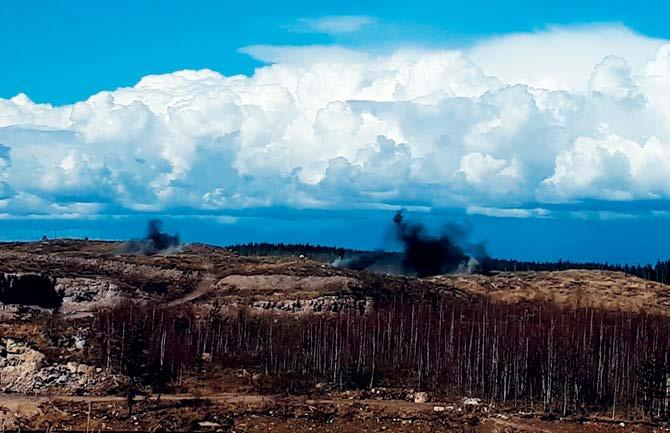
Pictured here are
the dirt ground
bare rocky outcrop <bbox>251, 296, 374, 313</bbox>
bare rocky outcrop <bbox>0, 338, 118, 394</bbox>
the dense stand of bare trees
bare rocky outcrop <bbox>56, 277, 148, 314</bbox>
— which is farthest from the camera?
bare rocky outcrop <bbox>56, 277, 148, 314</bbox>

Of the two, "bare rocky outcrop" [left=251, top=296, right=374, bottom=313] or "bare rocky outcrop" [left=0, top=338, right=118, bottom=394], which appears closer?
"bare rocky outcrop" [left=0, top=338, right=118, bottom=394]

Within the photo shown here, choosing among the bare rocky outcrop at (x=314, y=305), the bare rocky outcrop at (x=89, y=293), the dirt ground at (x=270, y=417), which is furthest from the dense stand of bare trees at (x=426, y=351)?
the bare rocky outcrop at (x=89, y=293)

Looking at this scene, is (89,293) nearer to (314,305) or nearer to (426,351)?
(314,305)

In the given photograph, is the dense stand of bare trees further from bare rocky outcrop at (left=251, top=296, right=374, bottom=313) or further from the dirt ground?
the dirt ground

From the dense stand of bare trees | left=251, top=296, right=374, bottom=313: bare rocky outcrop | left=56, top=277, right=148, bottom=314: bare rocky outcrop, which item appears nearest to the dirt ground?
the dense stand of bare trees

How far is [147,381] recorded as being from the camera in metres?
97.1

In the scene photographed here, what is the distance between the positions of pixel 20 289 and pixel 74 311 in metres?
13.6

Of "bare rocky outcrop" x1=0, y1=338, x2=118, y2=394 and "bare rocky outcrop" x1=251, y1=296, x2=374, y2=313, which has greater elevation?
"bare rocky outcrop" x1=251, y1=296, x2=374, y2=313

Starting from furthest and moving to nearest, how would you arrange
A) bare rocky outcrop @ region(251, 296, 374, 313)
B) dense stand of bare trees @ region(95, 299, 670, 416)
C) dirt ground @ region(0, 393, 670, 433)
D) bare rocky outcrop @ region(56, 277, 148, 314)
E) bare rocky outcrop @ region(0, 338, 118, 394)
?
bare rocky outcrop @ region(56, 277, 148, 314)
bare rocky outcrop @ region(251, 296, 374, 313)
dense stand of bare trees @ region(95, 299, 670, 416)
bare rocky outcrop @ region(0, 338, 118, 394)
dirt ground @ region(0, 393, 670, 433)

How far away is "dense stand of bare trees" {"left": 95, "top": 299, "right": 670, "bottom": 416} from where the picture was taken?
10450 cm

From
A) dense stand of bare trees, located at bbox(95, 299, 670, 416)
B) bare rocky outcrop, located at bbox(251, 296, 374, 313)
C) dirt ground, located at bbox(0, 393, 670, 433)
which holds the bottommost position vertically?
dirt ground, located at bbox(0, 393, 670, 433)

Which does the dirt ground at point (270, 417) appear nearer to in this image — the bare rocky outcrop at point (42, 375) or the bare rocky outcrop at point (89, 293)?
the bare rocky outcrop at point (42, 375)

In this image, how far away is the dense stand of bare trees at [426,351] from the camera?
10450 cm

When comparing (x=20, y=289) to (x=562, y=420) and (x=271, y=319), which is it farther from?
(x=562, y=420)
